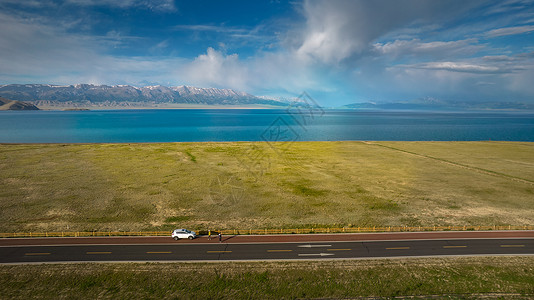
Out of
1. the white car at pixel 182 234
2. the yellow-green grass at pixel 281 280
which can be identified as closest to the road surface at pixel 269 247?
the white car at pixel 182 234

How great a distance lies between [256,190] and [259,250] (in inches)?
1093

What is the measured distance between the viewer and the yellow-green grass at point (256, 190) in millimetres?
48000

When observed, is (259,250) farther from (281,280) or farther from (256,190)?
(256,190)

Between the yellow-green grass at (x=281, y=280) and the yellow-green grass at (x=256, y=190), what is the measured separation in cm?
1144

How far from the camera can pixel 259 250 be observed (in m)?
38.2

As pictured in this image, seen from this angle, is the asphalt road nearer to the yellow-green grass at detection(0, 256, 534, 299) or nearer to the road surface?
the road surface

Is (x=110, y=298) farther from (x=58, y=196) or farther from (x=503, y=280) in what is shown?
(x=503, y=280)

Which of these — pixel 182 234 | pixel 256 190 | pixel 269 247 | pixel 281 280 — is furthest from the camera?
pixel 256 190

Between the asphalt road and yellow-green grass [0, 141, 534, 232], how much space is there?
6.08 m

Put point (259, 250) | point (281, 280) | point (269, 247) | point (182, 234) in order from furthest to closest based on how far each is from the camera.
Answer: point (182, 234) < point (269, 247) < point (259, 250) < point (281, 280)

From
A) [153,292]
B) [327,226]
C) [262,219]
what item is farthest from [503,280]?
[153,292]

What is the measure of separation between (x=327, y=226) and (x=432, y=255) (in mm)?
16255

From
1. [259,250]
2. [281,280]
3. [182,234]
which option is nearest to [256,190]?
[182,234]

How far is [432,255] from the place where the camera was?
1436 inches
